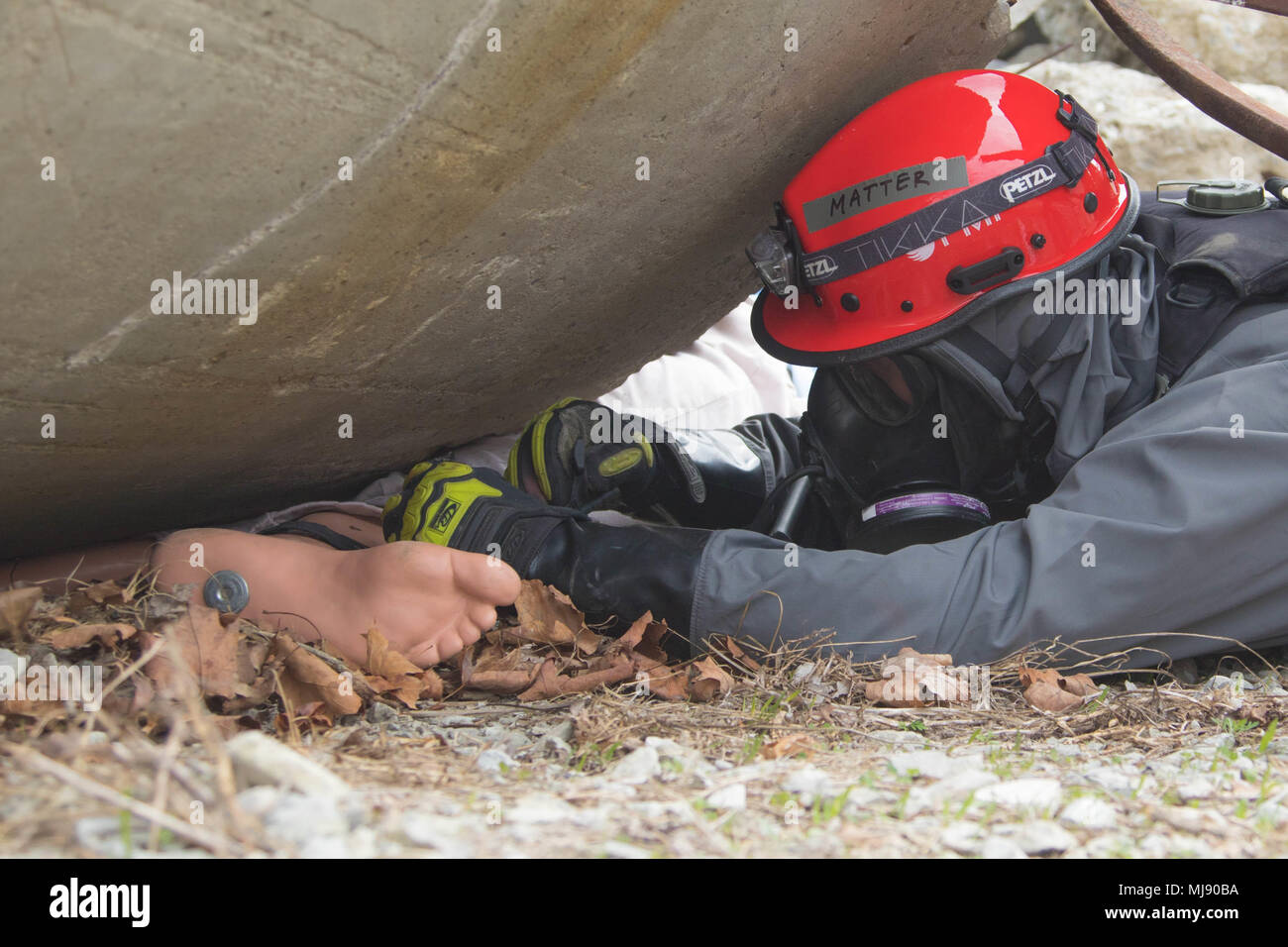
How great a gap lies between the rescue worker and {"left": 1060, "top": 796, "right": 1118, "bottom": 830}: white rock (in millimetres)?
840

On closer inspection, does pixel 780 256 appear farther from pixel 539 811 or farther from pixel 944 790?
pixel 539 811

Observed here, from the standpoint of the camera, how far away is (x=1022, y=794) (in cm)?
159

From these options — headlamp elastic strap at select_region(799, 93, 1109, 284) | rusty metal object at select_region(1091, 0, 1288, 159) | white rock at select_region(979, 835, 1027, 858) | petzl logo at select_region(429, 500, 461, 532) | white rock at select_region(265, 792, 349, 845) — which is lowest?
white rock at select_region(979, 835, 1027, 858)

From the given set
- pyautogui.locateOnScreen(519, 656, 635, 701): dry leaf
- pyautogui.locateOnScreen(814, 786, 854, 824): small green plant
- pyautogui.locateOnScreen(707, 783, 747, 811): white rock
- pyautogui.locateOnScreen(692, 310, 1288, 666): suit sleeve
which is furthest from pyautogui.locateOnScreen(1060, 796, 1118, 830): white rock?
pyautogui.locateOnScreen(519, 656, 635, 701): dry leaf

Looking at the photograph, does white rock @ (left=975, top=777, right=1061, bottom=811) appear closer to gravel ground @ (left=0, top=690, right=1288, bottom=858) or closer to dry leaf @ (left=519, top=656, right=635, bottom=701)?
gravel ground @ (left=0, top=690, right=1288, bottom=858)

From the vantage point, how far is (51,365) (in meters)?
2.04

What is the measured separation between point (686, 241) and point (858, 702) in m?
1.44

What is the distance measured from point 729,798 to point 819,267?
5.60 feet

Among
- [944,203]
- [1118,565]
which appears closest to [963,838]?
[1118,565]

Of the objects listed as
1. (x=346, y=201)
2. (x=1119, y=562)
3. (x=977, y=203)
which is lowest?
(x=1119, y=562)

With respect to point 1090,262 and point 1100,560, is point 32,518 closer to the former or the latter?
point 1100,560

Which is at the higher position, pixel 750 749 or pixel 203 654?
pixel 203 654

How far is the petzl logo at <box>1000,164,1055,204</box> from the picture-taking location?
8.69 feet

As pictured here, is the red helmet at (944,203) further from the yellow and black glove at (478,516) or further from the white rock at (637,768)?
the white rock at (637,768)
